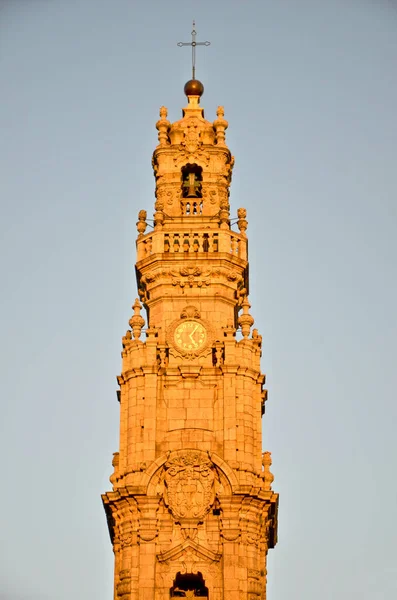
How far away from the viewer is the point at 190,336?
58.3m

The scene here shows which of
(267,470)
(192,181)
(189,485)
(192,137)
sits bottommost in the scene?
(189,485)

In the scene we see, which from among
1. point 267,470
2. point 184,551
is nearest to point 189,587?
point 184,551

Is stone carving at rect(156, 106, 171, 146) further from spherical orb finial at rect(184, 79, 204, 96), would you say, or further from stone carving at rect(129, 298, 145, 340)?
stone carving at rect(129, 298, 145, 340)

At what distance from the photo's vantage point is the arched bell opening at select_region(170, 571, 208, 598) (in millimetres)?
54500

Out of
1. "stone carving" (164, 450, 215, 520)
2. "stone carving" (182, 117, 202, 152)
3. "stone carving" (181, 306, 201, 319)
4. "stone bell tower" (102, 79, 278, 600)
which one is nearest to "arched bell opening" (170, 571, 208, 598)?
"stone bell tower" (102, 79, 278, 600)

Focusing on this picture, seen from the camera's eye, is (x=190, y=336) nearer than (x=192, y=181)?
Yes

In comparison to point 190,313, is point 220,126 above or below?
above

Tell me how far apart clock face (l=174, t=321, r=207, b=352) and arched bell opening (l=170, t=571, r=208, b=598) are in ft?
28.4

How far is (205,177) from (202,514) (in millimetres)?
14640

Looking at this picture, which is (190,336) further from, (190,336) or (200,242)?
(200,242)

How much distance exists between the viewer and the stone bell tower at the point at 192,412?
54250 mm

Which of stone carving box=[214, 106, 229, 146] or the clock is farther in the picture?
stone carving box=[214, 106, 229, 146]

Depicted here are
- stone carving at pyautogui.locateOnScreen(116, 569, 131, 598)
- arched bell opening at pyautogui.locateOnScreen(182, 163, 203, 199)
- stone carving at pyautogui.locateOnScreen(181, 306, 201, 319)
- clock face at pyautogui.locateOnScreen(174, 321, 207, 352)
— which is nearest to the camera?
stone carving at pyautogui.locateOnScreen(116, 569, 131, 598)

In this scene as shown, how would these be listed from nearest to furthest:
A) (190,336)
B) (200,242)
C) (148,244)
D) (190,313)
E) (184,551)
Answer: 1. (184,551)
2. (190,336)
3. (190,313)
4. (200,242)
5. (148,244)
